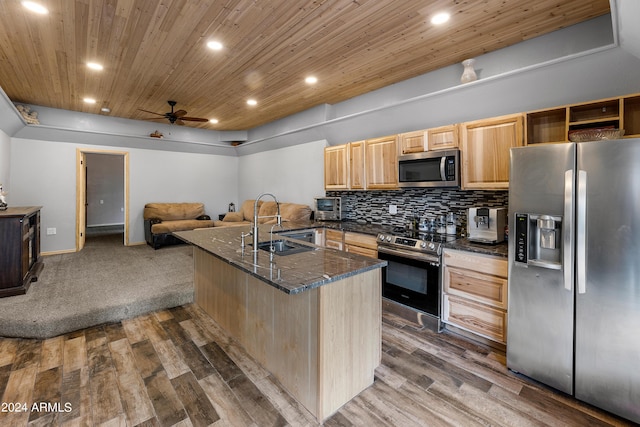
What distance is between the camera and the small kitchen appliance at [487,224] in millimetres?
2727

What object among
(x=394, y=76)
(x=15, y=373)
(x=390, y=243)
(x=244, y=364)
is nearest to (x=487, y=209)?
(x=390, y=243)

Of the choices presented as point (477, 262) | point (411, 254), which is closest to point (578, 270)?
point (477, 262)

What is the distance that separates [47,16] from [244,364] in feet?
10.7

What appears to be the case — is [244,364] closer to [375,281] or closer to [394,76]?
[375,281]

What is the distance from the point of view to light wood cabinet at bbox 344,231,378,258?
3509mm

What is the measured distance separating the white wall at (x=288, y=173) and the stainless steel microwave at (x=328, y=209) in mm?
507

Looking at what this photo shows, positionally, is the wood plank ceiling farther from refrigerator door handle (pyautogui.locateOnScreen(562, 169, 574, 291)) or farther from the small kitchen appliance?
the small kitchen appliance

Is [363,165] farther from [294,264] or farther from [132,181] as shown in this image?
[132,181]

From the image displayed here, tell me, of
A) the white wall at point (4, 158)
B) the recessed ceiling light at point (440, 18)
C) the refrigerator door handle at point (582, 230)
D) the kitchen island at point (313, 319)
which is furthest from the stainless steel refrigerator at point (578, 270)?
the white wall at point (4, 158)

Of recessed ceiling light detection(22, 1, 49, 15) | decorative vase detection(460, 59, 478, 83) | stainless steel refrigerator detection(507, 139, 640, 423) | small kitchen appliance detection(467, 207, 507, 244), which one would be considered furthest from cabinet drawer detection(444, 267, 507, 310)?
recessed ceiling light detection(22, 1, 49, 15)

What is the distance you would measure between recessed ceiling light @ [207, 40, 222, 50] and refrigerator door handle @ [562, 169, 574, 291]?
121 inches

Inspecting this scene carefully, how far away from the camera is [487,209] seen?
2752 mm

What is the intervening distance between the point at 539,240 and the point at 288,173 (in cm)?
470

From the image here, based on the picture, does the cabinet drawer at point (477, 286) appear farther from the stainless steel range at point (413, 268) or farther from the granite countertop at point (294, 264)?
the granite countertop at point (294, 264)
